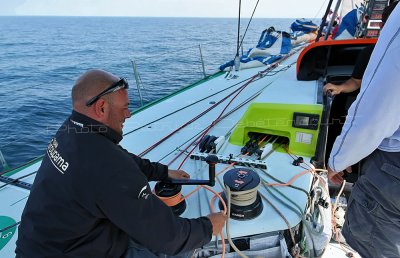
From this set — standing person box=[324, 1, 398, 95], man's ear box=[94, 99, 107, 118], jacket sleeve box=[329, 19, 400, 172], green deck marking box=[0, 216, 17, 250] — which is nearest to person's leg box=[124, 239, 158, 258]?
man's ear box=[94, 99, 107, 118]

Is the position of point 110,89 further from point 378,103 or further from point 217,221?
point 378,103

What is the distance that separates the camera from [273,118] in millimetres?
2164

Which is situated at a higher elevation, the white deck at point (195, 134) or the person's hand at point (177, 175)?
the person's hand at point (177, 175)

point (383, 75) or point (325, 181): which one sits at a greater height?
point (383, 75)

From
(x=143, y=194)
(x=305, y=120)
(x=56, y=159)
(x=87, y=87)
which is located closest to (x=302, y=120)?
(x=305, y=120)

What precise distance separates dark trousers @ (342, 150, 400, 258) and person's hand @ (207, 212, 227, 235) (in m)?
0.66

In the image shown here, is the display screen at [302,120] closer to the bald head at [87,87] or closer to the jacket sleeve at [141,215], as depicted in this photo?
the jacket sleeve at [141,215]

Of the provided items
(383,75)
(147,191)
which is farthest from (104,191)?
(383,75)

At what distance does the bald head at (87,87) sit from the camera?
1.20 metres

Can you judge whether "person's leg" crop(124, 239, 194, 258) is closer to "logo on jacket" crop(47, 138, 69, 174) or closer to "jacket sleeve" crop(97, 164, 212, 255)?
"jacket sleeve" crop(97, 164, 212, 255)

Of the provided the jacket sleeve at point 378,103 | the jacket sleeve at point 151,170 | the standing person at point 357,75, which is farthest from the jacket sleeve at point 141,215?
the standing person at point 357,75

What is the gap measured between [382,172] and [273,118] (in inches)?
37.6

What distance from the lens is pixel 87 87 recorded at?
1200mm

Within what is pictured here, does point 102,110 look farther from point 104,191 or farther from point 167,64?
point 167,64
